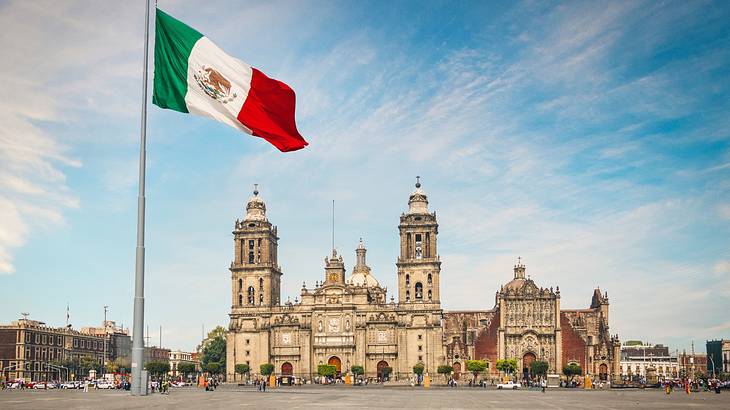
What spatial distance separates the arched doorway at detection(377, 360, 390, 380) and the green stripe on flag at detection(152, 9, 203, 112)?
3486 inches

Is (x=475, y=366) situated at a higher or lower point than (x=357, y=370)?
higher

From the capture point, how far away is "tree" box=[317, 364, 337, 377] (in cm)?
10050

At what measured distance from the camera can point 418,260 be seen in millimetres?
107125

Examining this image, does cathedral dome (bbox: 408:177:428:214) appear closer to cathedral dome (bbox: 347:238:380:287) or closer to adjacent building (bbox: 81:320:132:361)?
cathedral dome (bbox: 347:238:380:287)

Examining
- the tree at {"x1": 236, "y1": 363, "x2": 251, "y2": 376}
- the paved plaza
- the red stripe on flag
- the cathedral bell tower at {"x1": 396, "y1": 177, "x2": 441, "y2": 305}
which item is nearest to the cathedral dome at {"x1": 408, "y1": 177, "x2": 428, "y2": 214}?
the cathedral bell tower at {"x1": 396, "y1": 177, "x2": 441, "y2": 305}

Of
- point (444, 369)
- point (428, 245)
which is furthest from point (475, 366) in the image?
point (428, 245)

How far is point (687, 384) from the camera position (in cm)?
6475

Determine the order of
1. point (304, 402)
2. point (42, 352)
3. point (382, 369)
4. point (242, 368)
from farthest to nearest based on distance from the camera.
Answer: point (42, 352) → point (242, 368) → point (382, 369) → point (304, 402)

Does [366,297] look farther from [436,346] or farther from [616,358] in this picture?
[616,358]

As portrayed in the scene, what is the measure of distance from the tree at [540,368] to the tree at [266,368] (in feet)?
109

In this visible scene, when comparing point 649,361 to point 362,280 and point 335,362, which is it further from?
point 335,362

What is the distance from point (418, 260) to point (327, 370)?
18.6 m

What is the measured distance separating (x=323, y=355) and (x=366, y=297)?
9.50m

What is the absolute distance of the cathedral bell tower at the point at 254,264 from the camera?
4392 inches
